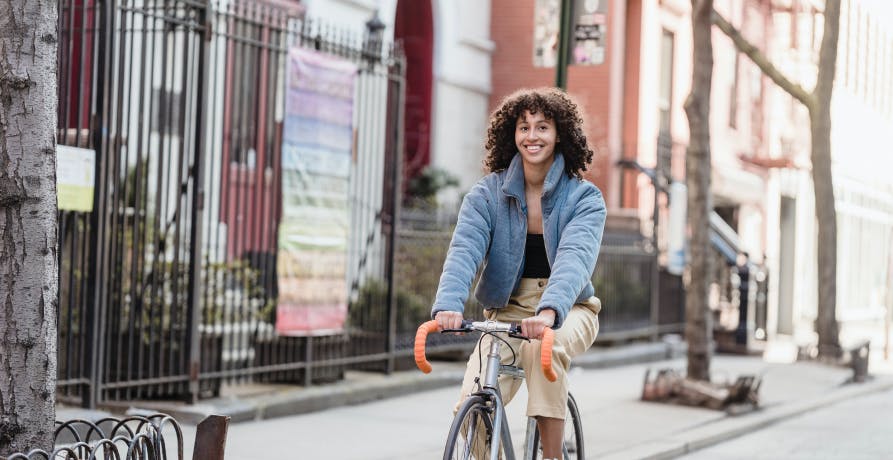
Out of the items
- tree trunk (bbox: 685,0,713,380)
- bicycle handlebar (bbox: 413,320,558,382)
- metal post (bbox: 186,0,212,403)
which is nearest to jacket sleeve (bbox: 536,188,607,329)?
bicycle handlebar (bbox: 413,320,558,382)

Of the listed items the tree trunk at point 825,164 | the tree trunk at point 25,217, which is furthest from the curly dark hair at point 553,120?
the tree trunk at point 825,164

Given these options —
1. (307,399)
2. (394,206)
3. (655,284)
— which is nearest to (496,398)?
(307,399)

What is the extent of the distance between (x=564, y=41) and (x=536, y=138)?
563 cm

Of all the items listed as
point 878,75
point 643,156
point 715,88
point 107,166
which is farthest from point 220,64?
point 878,75

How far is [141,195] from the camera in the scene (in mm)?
10148

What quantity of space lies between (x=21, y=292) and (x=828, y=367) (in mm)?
13270

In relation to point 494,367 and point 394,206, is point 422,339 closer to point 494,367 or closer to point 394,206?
point 494,367

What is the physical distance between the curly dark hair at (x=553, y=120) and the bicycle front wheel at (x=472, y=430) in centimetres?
111

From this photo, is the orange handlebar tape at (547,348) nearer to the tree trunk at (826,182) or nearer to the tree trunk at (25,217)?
the tree trunk at (25,217)

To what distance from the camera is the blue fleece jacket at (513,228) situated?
5621 millimetres

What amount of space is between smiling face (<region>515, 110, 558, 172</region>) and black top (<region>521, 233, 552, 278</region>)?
0.30 m

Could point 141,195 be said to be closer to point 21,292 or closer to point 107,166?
point 107,166

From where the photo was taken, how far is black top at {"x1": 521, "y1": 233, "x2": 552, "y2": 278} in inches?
234

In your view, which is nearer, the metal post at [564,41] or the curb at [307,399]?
the curb at [307,399]
